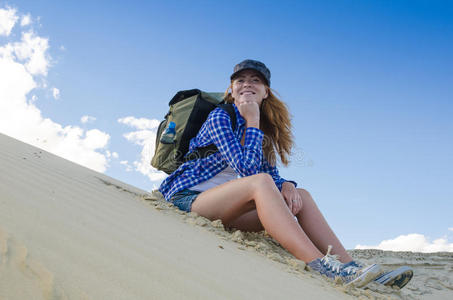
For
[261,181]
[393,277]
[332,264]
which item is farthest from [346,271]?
[261,181]

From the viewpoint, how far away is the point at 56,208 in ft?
5.71

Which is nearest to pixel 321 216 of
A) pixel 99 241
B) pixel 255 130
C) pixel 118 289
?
pixel 255 130

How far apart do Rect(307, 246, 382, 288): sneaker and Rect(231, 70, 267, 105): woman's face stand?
1590 mm

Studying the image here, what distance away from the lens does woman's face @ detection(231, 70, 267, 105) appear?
333 centimetres

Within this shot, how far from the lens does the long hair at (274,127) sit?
142 inches

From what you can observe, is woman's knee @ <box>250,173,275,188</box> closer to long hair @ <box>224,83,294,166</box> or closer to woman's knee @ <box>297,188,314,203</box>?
woman's knee @ <box>297,188,314,203</box>

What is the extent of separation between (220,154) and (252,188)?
0.56 metres

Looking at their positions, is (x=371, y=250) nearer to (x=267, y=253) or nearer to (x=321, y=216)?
(x=321, y=216)

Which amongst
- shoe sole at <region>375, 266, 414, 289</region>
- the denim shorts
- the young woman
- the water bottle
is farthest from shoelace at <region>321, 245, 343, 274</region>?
the water bottle

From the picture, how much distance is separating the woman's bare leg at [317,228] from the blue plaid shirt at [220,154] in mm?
510

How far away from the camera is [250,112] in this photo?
3.19 m

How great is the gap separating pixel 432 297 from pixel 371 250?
247 cm

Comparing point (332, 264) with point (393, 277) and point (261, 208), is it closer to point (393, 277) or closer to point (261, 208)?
point (393, 277)

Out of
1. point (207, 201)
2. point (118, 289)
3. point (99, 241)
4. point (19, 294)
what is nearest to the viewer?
point (19, 294)
